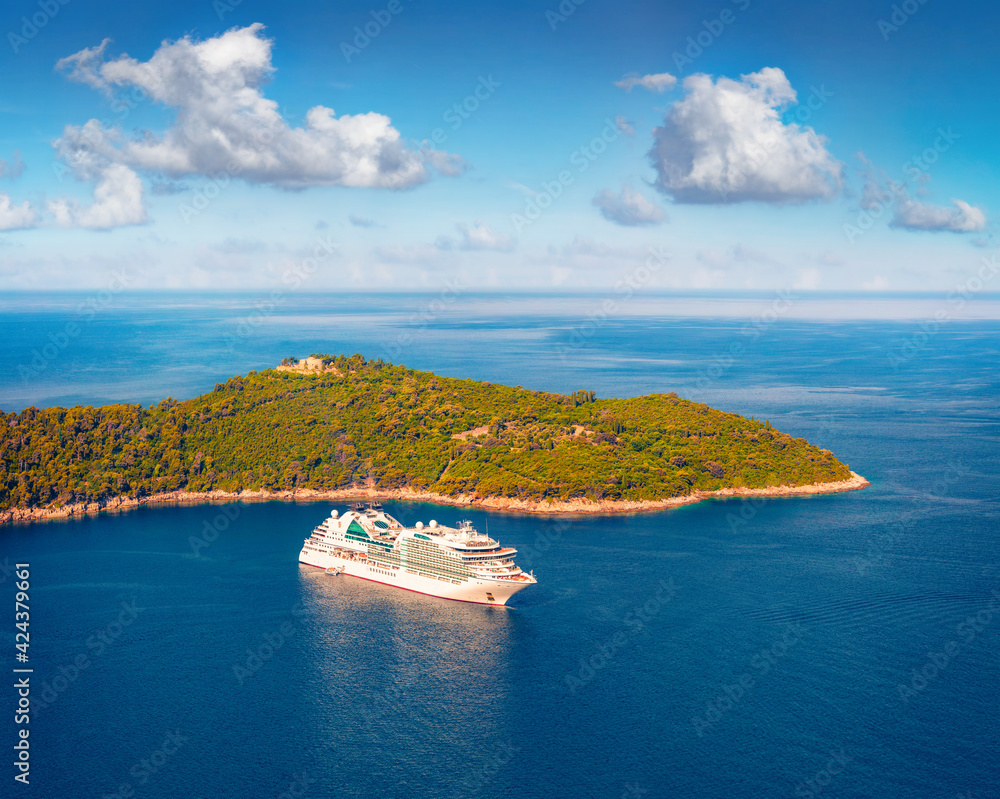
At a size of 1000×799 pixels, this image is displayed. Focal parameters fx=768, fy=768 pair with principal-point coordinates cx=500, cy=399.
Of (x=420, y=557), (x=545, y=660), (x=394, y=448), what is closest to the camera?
(x=545, y=660)

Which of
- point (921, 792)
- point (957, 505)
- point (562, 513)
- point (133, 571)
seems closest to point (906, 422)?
point (957, 505)

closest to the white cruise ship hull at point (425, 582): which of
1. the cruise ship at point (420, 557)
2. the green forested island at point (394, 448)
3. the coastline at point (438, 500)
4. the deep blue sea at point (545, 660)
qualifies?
the cruise ship at point (420, 557)

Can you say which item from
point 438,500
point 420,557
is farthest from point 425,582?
point 438,500

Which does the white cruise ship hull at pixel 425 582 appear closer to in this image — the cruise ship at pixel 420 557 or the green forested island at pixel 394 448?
the cruise ship at pixel 420 557

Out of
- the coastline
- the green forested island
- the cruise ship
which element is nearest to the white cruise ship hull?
the cruise ship

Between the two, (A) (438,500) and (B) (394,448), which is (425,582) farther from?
(B) (394,448)

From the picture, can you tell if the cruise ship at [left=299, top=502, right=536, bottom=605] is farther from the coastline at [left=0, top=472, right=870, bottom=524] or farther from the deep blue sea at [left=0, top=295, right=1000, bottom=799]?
the coastline at [left=0, top=472, right=870, bottom=524]

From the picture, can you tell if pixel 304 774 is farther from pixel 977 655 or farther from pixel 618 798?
pixel 977 655
